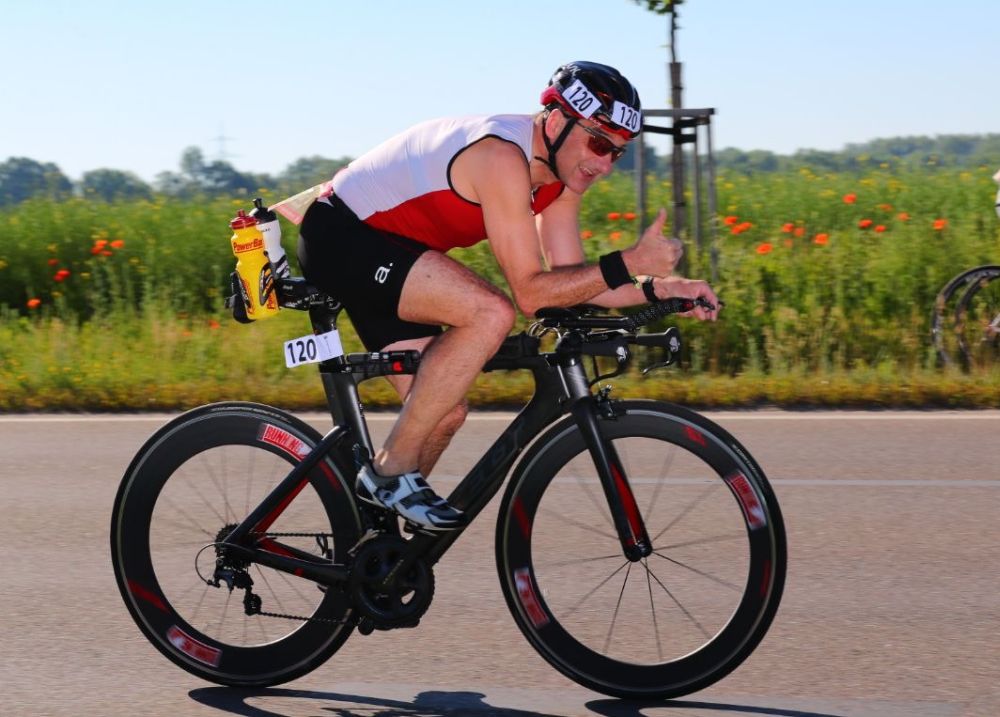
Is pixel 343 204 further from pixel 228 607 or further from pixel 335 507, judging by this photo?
pixel 228 607

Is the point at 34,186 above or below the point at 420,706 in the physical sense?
above

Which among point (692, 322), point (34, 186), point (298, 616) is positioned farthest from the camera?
point (34, 186)

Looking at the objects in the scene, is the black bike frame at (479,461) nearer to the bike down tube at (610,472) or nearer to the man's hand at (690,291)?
the bike down tube at (610,472)

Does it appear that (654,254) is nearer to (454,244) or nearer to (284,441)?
(454,244)

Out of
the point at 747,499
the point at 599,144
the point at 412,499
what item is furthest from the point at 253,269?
the point at 747,499

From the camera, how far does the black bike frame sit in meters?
4.28

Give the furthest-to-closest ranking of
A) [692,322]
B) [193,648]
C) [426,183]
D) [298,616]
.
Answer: [692,322] < [193,648] < [298,616] < [426,183]

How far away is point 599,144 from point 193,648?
1898 mm

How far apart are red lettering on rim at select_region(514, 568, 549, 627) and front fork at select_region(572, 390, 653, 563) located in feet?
1.03

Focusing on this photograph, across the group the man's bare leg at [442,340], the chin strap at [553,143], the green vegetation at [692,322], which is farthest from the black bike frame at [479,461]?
the green vegetation at [692,322]

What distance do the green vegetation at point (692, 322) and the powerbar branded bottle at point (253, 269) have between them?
5.04 m

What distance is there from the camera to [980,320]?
34.4ft

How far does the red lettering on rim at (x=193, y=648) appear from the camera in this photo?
4.61 m

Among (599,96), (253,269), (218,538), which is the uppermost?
(599,96)
